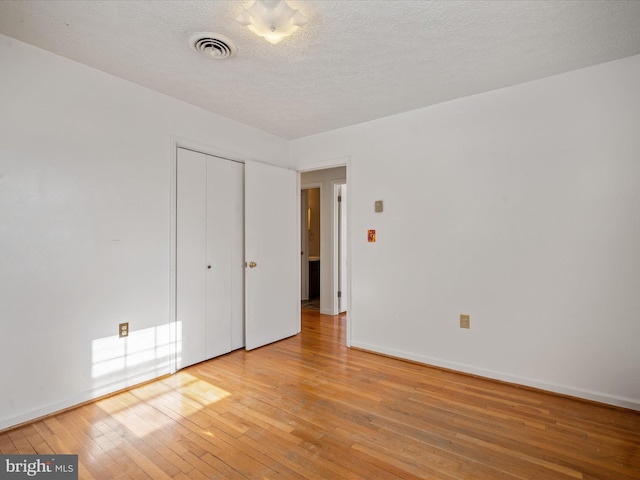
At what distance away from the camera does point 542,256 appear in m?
2.60

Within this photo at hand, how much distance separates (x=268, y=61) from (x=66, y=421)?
9.24 ft

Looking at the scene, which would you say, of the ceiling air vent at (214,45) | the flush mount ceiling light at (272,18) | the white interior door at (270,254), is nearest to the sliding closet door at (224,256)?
the white interior door at (270,254)

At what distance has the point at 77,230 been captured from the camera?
2.36 meters

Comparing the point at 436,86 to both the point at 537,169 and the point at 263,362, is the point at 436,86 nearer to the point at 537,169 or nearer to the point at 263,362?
the point at 537,169

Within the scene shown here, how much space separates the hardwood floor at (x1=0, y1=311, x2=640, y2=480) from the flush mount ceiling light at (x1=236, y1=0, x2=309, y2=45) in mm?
2379

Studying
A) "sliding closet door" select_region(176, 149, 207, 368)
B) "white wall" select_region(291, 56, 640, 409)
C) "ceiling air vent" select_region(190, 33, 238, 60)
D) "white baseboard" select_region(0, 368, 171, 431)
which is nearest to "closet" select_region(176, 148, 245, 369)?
"sliding closet door" select_region(176, 149, 207, 368)

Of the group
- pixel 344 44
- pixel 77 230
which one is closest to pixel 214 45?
pixel 344 44

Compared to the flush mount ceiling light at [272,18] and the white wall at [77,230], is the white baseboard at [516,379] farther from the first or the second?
the flush mount ceiling light at [272,18]

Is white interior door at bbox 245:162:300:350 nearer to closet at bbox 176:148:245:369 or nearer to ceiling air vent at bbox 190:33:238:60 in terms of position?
closet at bbox 176:148:245:369

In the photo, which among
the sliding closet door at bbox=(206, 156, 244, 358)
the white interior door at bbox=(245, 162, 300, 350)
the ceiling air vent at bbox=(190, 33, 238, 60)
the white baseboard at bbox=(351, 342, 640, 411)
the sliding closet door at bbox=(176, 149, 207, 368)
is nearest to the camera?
the ceiling air vent at bbox=(190, 33, 238, 60)

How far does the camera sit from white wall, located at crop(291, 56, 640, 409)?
234 centimetres

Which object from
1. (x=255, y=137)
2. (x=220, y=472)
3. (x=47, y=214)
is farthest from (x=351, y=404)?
(x=255, y=137)

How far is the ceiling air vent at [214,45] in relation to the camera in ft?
6.61

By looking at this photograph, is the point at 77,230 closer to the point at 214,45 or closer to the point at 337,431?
the point at 214,45
